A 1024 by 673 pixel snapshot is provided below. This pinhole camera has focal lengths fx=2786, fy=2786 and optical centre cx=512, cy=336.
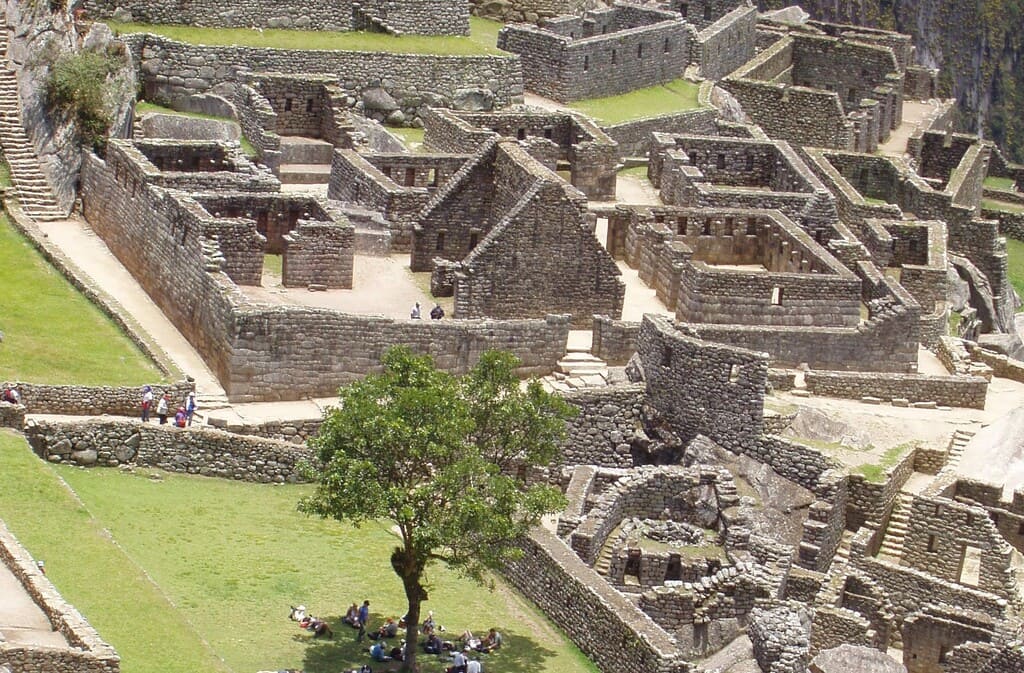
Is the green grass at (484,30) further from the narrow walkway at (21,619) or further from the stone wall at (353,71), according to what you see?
the narrow walkway at (21,619)

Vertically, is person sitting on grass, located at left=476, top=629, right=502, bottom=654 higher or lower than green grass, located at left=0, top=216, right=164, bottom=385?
lower

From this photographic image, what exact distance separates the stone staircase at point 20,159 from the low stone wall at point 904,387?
1744 centimetres

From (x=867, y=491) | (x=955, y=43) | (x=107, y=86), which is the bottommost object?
(x=955, y=43)

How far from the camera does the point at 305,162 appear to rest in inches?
2596

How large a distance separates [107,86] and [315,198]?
23.2 feet

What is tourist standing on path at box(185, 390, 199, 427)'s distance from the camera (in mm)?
50719

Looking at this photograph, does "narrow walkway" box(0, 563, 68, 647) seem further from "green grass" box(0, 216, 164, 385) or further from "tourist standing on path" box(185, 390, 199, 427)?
"green grass" box(0, 216, 164, 385)

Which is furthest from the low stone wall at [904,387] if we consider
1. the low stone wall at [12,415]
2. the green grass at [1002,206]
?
the green grass at [1002,206]

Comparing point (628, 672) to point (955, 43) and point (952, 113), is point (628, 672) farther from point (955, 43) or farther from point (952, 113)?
point (955, 43)

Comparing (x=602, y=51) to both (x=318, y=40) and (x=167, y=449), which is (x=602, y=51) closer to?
(x=318, y=40)

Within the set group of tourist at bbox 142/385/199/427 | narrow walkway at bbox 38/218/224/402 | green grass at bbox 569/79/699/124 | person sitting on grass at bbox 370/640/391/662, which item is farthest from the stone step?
person sitting on grass at bbox 370/640/391/662

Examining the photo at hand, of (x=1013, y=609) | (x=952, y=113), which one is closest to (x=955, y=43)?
(x=952, y=113)

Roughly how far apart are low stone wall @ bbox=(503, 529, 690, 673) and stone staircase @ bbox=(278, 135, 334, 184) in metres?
18.6

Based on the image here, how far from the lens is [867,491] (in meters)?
52.5
